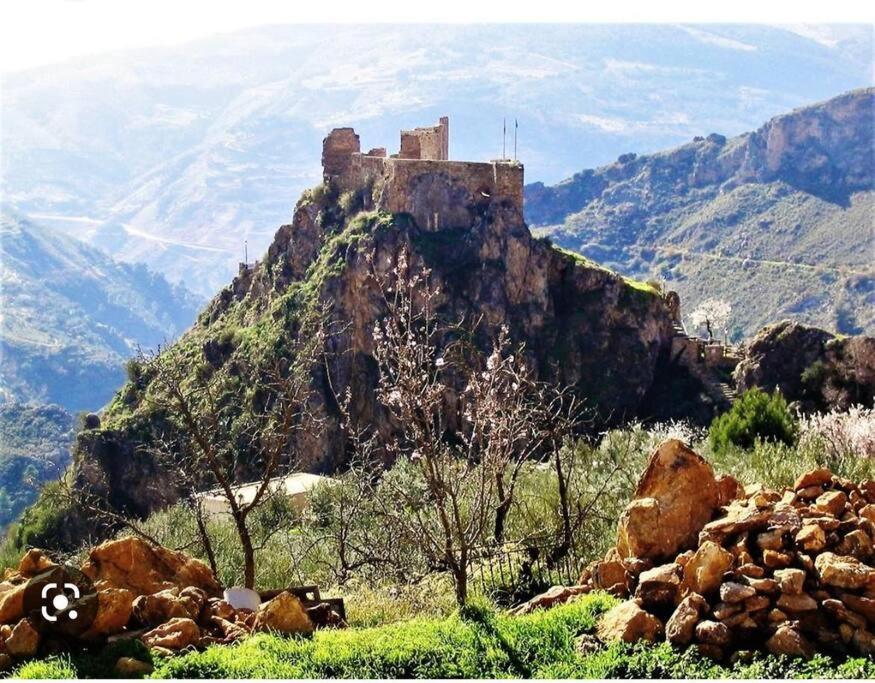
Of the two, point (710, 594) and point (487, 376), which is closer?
point (710, 594)

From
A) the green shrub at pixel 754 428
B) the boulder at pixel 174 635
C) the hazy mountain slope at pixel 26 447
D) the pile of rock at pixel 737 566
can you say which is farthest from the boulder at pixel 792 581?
the hazy mountain slope at pixel 26 447

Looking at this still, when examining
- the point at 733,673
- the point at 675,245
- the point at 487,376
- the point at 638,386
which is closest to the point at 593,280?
the point at 638,386

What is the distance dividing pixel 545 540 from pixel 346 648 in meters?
4.97

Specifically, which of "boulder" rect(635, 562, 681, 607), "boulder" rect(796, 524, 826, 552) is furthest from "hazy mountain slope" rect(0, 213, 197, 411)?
"boulder" rect(796, 524, 826, 552)

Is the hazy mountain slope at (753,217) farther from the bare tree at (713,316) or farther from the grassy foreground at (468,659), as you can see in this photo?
the grassy foreground at (468,659)

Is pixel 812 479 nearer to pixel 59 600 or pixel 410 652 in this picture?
pixel 410 652

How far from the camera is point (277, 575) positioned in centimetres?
1753

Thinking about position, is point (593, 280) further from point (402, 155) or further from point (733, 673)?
point (733, 673)

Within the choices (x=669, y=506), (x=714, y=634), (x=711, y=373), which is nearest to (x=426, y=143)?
(x=711, y=373)

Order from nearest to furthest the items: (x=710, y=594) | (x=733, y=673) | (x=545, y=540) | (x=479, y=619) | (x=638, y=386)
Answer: (x=733, y=673) < (x=710, y=594) < (x=479, y=619) < (x=545, y=540) < (x=638, y=386)

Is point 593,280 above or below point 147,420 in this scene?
above

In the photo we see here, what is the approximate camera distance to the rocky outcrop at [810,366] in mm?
42562

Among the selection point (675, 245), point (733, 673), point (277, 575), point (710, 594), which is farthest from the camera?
point (675, 245)

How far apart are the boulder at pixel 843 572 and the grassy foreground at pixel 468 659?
65cm
